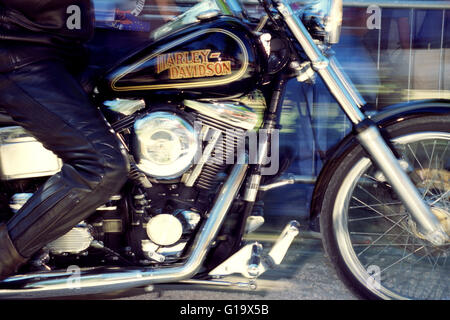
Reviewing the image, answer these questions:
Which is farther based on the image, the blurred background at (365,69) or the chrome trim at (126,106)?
the blurred background at (365,69)

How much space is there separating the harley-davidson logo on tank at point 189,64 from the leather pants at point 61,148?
0.78 ft

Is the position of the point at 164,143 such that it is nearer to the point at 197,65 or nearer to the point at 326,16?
the point at 197,65

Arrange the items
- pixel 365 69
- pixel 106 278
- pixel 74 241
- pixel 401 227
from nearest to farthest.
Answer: pixel 106 278, pixel 74 241, pixel 401 227, pixel 365 69

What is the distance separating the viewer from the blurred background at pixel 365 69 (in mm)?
3256

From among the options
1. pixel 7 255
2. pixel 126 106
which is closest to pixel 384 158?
pixel 126 106

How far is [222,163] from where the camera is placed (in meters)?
2.12

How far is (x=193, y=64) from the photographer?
6.56 ft

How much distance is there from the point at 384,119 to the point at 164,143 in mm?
967

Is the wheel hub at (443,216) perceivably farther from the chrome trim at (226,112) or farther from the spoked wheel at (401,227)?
the chrome trim at (226,112)

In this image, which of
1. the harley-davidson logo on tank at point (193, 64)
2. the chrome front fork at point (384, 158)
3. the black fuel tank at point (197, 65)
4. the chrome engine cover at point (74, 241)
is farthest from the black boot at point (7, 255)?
the chrome front fork at point (384, 158)

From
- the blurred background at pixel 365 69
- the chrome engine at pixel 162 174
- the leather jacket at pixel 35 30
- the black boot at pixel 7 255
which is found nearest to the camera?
the leather jacket at pixel 35 30

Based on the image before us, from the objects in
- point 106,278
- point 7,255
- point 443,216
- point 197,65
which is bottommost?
point 106,278
